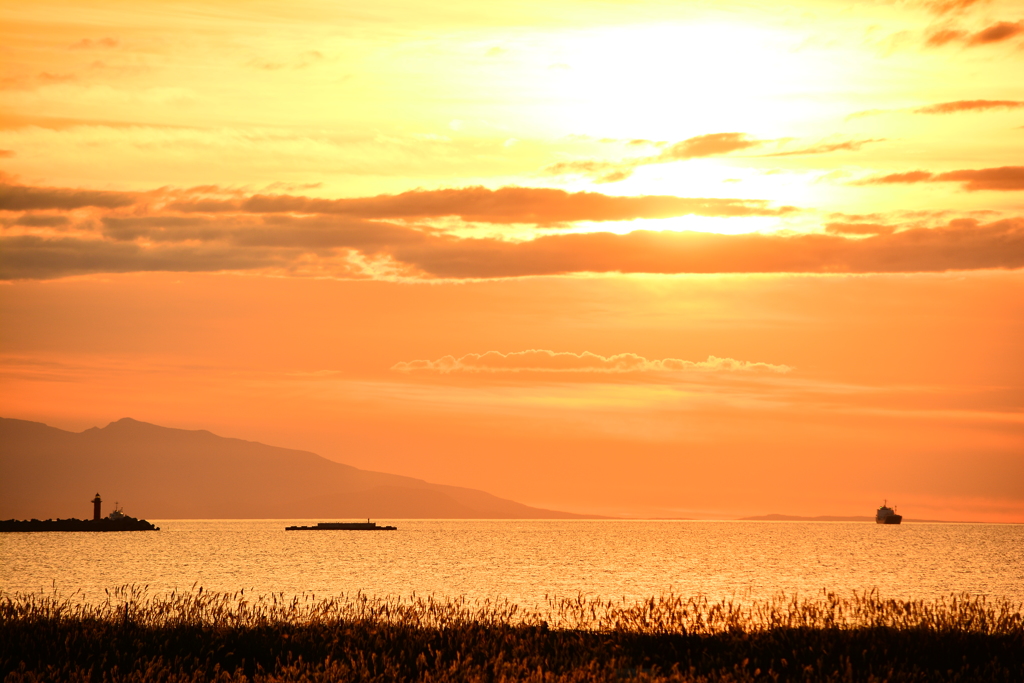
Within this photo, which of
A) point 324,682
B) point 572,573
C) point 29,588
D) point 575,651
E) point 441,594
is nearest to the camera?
point 324,682

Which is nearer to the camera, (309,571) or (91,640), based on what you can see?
(91,640)

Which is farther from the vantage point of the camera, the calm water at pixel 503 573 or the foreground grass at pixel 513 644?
the calm water at pixel 503 573

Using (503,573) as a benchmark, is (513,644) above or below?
above

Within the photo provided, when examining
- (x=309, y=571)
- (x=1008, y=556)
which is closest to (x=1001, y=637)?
(x=309, y=571)

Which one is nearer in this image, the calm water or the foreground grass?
the foreground grass

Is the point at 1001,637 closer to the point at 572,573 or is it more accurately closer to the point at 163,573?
the point at 572,573

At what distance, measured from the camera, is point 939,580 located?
105 meters

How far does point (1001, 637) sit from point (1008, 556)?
166211 millimetres

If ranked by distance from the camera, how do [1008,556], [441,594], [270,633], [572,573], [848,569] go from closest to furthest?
1. [270,633]
2. [441,594]
3. [572,573]
4. [848,569]
5. [1008,556]

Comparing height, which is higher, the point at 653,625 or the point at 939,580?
the point at 653,625

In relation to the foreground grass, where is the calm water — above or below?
below

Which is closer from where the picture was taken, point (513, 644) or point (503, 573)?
point (513, 644)

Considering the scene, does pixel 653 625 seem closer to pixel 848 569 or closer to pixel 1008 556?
pixel 848 569

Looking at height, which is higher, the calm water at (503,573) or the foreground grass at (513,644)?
the foreground grass at (513,644)
